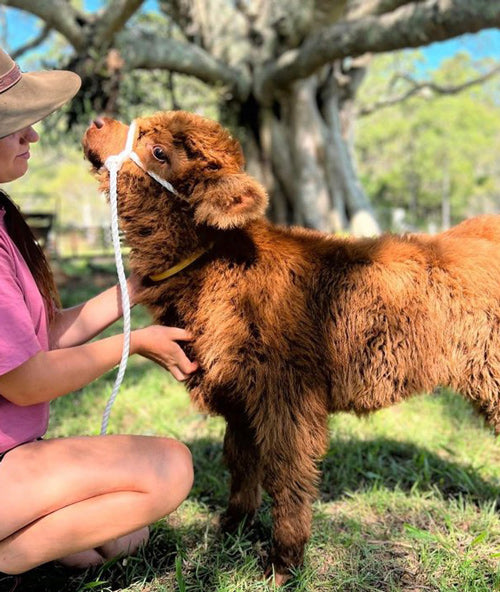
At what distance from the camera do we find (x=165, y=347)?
2.23 meters

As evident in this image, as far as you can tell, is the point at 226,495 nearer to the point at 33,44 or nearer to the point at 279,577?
the point at 279,577

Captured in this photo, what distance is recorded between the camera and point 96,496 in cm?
195

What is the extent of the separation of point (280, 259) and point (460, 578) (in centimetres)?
166

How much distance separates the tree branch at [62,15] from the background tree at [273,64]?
0.04 feet

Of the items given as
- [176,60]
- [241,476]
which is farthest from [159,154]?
[176,60]

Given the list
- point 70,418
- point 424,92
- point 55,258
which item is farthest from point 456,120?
point 70,418

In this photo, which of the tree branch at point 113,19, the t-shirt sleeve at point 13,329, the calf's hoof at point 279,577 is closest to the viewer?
the t-shirt sleeve at point 13,329

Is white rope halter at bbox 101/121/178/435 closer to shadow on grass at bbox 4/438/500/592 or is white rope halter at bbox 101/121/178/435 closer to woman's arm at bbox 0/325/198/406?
woman's arm at bbox 0/325/198/406

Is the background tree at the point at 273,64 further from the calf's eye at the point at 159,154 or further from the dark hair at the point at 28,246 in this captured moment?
the dark hair at the point at 28,246

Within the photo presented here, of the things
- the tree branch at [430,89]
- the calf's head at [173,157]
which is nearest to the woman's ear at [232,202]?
the calf's head at [173,157]

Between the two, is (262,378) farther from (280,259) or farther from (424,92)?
(424,92)

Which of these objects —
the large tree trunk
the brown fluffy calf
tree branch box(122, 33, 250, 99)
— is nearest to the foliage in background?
the large tree trunk

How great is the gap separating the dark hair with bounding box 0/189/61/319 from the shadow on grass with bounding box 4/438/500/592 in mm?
1245

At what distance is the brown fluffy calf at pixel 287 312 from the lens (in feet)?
7.47
